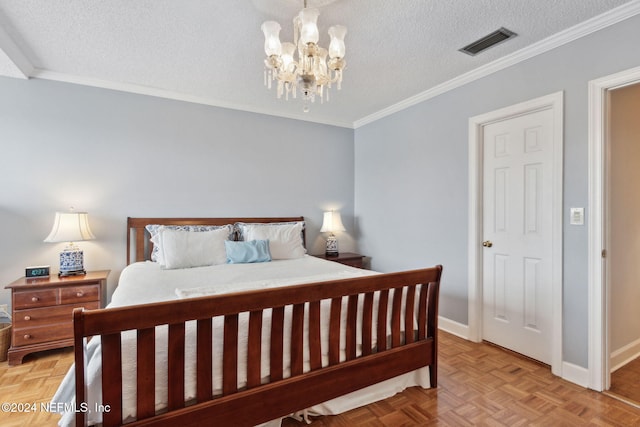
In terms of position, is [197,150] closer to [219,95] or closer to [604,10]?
[219,95]

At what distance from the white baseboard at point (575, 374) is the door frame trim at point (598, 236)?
0.03 m

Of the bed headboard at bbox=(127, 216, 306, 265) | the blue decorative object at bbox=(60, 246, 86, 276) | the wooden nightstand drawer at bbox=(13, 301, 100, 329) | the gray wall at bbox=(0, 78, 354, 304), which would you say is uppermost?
the gray wall at bbox=(0, 78, 354, 304)

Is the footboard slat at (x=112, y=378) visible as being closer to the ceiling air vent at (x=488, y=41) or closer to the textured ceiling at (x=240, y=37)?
the textured ceiling at (x=240, y=37)

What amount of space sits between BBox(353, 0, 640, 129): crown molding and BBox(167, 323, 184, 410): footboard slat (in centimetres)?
299

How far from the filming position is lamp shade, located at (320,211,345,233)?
3990mm

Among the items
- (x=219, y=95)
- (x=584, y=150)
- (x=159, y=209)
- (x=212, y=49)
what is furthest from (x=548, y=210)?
(x=159, y=209)

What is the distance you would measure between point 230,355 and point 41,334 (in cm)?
212

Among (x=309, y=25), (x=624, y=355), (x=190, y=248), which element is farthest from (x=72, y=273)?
(x=624, y=355)

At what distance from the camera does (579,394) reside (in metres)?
1.98

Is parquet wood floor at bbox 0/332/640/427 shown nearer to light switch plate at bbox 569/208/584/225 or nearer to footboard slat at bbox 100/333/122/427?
→ footboard slat at bbox 100/333/122/427

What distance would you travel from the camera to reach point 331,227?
3.99 metres

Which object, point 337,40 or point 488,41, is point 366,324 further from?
point 488,41

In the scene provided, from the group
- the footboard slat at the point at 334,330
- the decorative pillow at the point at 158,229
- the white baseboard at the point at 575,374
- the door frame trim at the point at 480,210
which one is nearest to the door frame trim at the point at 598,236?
the white baseboard at the point at 575,374

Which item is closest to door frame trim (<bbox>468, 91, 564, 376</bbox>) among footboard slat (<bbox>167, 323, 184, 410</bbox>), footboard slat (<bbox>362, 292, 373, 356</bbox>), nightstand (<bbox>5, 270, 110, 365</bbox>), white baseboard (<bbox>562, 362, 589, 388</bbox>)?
white baseboard (<bbox>562, 362, 589, 388</bbox>)
